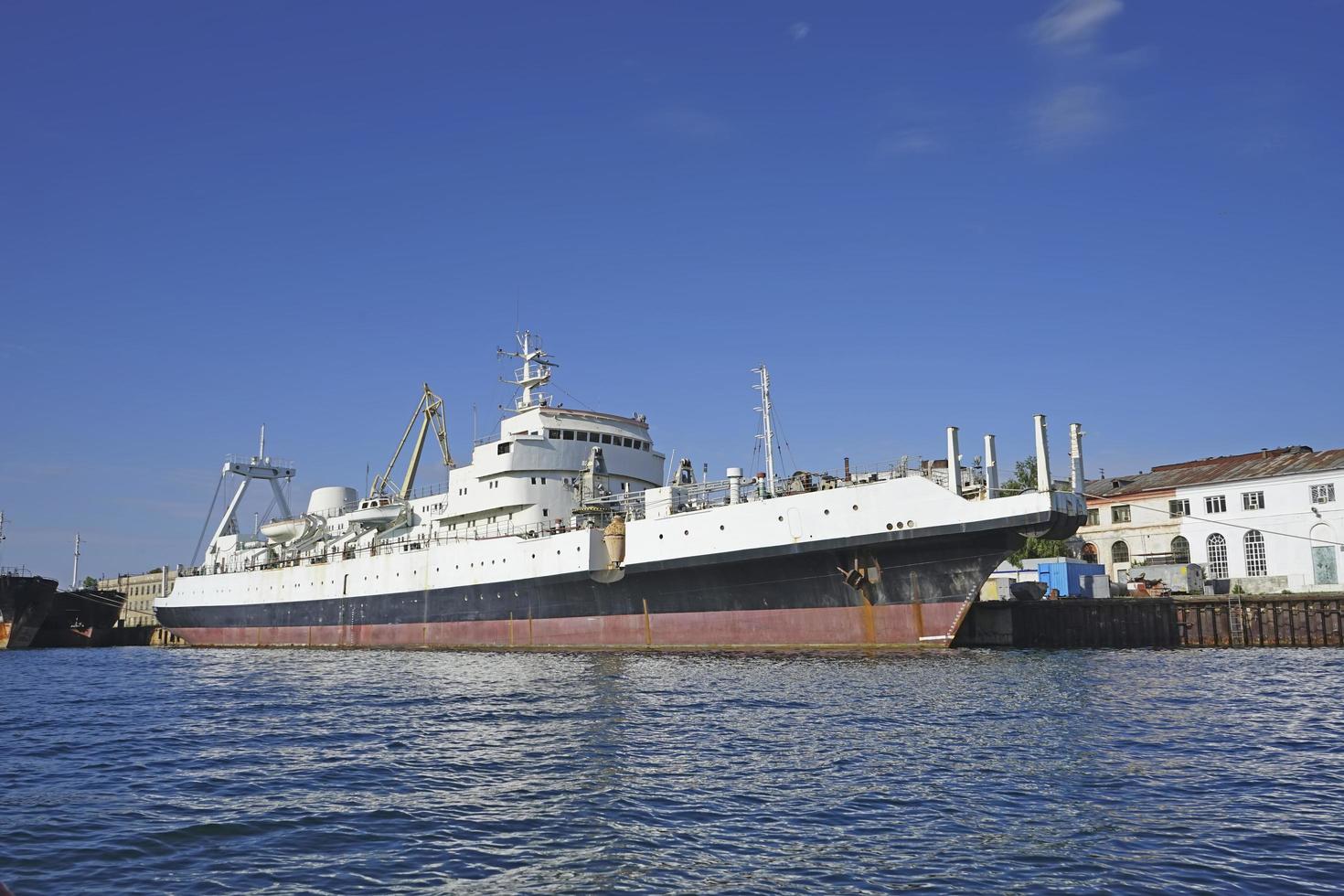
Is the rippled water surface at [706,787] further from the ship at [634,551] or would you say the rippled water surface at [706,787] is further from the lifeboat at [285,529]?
the lifeboat at [285,529]

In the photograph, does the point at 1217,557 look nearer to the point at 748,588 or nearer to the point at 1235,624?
the point at 1235,624

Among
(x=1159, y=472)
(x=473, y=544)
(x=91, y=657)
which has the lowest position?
(x=91, y=657)

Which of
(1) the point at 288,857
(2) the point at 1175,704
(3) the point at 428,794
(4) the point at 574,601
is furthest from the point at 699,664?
(1) the point at 288,857

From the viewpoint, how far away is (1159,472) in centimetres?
5175

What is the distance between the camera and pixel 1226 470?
45219mm

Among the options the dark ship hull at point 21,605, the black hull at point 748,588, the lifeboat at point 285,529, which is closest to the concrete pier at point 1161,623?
the black hull at point 748,588

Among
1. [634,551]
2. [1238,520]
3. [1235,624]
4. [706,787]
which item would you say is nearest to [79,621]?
[634,551]

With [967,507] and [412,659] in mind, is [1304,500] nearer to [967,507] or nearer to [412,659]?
[967,507]

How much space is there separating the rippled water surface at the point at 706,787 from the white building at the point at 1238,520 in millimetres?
22664

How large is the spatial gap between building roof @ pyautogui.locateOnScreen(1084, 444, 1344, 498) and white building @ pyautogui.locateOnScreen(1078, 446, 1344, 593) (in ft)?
0.21

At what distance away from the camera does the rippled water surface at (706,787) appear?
832 cm

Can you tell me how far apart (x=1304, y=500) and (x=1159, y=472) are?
36.7 ft

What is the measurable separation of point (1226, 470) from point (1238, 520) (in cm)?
343

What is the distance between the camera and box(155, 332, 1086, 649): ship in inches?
975
